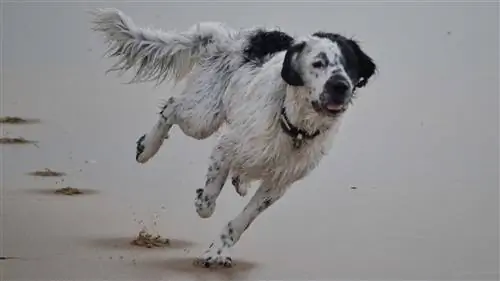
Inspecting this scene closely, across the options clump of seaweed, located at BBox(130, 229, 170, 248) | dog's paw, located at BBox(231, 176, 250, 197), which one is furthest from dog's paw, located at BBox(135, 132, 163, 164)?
clump of seaweed, located at BBox(130, 229, 170, 248)

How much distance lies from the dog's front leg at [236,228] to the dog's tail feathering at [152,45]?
874 mm

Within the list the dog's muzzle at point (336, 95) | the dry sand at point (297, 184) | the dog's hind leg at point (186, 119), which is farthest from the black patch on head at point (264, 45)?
the dry sand at point (297, 184)

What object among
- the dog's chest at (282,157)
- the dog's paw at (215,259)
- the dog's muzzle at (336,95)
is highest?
the dog's muzzle at (336,95)

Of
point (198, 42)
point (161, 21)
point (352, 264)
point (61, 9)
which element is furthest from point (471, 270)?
point (61, 9)

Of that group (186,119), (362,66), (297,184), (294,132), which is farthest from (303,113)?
(297,184)

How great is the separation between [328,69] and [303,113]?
236 mm

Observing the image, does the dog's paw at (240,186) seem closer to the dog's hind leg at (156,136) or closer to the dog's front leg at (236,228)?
the dog's front leg at (236,228)

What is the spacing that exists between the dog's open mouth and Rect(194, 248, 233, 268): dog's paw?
80cm

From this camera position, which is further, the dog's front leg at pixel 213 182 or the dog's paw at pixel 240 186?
the dog's paw at pixel 240 186

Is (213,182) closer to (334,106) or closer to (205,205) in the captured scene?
(205,205)

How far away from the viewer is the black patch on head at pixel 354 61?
521cm

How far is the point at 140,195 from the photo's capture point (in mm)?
6328

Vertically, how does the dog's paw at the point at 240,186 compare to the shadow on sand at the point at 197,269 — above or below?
above

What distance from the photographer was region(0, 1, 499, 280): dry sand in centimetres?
557
